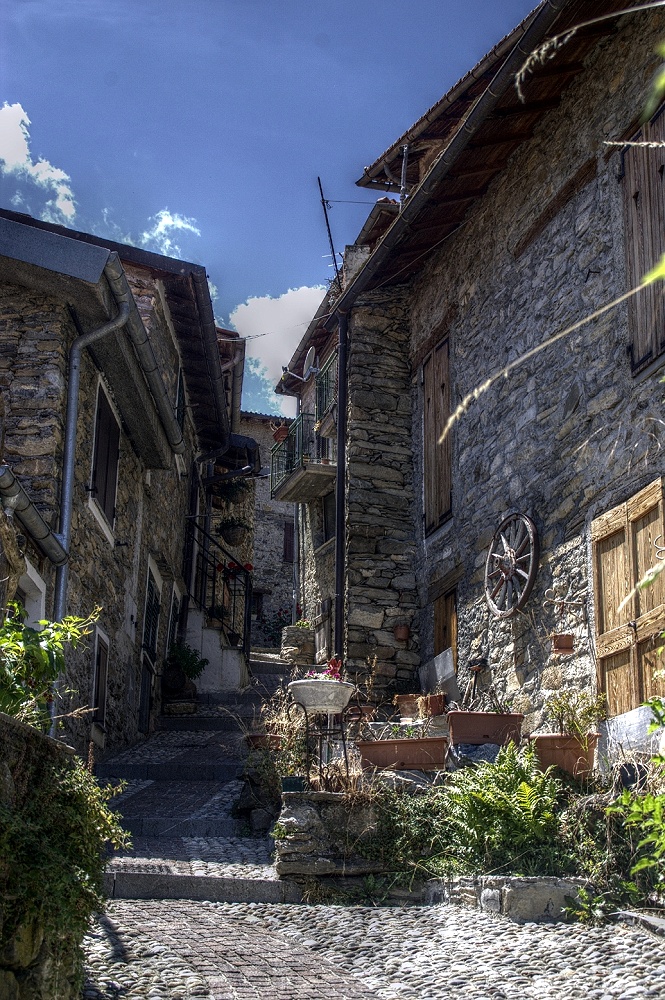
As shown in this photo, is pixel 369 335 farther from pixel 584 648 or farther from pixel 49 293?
pixel 584 648

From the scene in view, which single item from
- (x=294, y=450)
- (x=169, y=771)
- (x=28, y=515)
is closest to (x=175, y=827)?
(x=169, y=771)

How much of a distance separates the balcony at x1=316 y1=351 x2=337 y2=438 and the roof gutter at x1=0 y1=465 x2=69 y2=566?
27.0 ft

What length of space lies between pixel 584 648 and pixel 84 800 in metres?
4.65

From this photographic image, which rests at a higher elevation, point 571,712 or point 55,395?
point 55,395

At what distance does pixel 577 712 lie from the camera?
7559 mm

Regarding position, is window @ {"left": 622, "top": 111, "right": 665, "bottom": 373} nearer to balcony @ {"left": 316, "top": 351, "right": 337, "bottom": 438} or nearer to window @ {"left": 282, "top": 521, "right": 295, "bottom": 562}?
balcony @ {"left": 316, "top": 351, "right": 337, "bottom": 438}

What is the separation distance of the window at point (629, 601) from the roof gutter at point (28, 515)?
3.80 m

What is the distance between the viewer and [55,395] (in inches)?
340

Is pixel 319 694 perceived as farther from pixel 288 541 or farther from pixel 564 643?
pixel 288 541

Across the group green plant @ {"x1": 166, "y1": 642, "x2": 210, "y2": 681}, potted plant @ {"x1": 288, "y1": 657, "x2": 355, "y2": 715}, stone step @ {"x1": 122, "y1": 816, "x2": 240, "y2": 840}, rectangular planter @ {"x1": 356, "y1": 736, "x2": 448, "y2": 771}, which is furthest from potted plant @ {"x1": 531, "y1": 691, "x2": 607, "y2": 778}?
green plant @ {"x1": 166, "y1": 642, "x2": 210, "y2": 681}

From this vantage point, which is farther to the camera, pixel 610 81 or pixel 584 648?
pixel 610 81

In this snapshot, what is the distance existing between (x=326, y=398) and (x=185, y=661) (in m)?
5.01

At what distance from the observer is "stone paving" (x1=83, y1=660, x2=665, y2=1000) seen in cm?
462

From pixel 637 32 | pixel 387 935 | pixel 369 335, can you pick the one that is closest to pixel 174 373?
pixel 369 335
